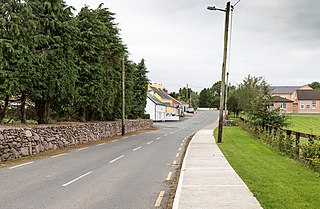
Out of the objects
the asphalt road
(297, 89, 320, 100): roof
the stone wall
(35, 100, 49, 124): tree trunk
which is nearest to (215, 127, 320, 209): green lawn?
the asphalt road

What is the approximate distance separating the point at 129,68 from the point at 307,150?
29457mm

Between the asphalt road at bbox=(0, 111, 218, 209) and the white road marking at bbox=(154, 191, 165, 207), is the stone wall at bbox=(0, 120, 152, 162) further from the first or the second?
the white road marking at bbox=(154, 191, 165, 207)

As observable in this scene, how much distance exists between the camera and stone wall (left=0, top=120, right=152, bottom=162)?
1656 centimetres

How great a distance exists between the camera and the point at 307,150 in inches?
535

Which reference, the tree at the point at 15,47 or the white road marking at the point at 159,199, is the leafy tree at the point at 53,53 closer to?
the tree at the point at 15,47

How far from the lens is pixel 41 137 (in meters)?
20.0

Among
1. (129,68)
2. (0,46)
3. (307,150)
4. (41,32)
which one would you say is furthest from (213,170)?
(129,68)

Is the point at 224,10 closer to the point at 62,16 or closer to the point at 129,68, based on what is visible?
the point at 62,16

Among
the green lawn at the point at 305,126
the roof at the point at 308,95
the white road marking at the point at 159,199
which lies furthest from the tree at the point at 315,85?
the white road marking at the point at 159,199

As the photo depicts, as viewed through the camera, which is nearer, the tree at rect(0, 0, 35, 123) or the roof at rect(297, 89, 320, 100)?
the tree at rect(0, 0, 35, 123)

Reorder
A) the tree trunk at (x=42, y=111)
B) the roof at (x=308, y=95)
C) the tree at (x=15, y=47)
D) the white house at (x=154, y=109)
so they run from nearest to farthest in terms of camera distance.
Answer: the tree at (x=15, y=47) < the tree trunk at (x=42, y=111) < the white house at (x=154, y=109) < the roof at (x=308, y=95)

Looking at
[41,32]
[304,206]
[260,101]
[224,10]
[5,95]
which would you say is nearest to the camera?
[304,206]

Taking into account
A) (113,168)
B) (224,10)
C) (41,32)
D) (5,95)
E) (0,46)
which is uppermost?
(224,10)

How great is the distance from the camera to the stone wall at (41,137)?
16.6 meters
